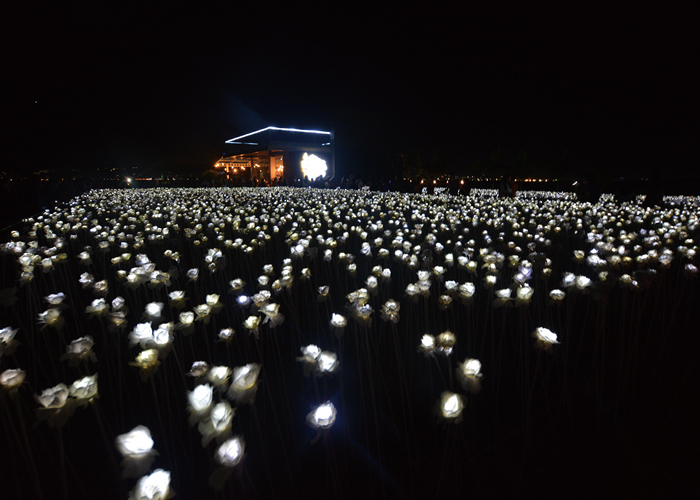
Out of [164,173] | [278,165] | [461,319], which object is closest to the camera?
[461,319]

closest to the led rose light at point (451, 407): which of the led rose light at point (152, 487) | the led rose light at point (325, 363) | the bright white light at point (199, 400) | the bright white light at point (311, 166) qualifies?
the led rose light at point (325, 363)

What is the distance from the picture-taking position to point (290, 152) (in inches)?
2362

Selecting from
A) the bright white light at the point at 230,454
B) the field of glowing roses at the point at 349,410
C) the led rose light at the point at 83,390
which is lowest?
the field of glowing roses at the point at 349,410

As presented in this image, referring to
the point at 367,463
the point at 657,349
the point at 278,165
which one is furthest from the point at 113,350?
the point at 278,165

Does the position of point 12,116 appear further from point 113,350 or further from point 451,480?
point 451,480

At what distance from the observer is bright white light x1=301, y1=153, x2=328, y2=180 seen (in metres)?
60.0

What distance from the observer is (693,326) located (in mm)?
4270

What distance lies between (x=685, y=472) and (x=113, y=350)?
16.6ft

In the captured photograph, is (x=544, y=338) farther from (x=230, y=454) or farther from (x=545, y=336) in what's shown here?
(x=230, y=454)

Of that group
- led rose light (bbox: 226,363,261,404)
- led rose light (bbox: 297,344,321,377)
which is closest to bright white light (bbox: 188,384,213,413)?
led rose light (bbox: 226,363,261,404)

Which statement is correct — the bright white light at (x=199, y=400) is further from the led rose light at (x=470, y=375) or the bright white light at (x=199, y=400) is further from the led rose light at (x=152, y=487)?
the led rose light at (x=470, y=375)

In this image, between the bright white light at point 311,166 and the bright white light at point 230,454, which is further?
the bright white light at point 311,166

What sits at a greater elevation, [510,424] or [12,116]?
[12,116]

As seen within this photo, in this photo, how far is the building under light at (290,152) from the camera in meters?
60.0
